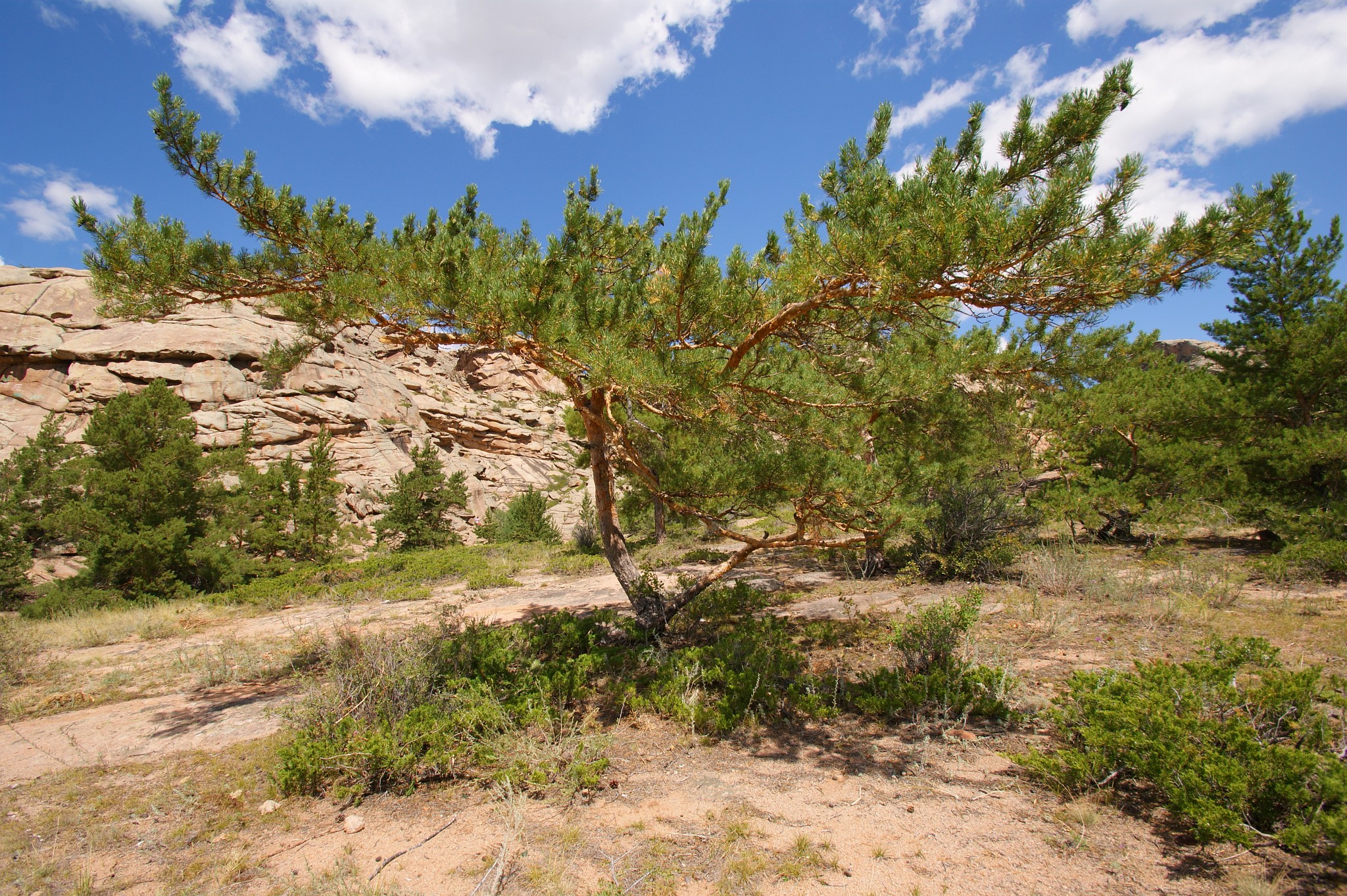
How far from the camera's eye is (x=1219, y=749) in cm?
257

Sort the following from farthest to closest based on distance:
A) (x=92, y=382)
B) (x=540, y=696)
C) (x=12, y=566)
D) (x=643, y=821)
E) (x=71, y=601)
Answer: (x=92, y=382), (x=12, y=566), (x=71, y=601), (x=540, y=696), (x=643, y=821)

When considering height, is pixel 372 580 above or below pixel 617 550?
below

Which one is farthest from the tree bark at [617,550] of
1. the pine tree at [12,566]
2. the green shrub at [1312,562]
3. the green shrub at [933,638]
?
the pine tree at [12,566]

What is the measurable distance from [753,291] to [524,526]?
15.6 meters

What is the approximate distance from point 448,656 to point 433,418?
27.2m

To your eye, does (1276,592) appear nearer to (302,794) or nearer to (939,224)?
(939,224)

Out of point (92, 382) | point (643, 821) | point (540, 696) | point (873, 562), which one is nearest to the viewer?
point (643, 821)

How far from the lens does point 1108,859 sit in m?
2.29

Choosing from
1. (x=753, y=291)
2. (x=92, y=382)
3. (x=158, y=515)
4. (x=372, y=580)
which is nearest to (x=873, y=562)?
(x=753, y=291)

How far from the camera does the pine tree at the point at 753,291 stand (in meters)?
2.83

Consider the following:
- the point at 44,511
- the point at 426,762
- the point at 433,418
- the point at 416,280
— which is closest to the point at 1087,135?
the point at 416,280

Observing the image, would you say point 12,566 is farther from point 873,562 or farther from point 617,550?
point 873,562

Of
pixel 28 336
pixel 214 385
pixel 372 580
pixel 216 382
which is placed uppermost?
pixel 28 336

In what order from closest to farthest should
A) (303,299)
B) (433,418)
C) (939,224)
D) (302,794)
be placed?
(939,224), (302,794), (303,299), (433,418)
